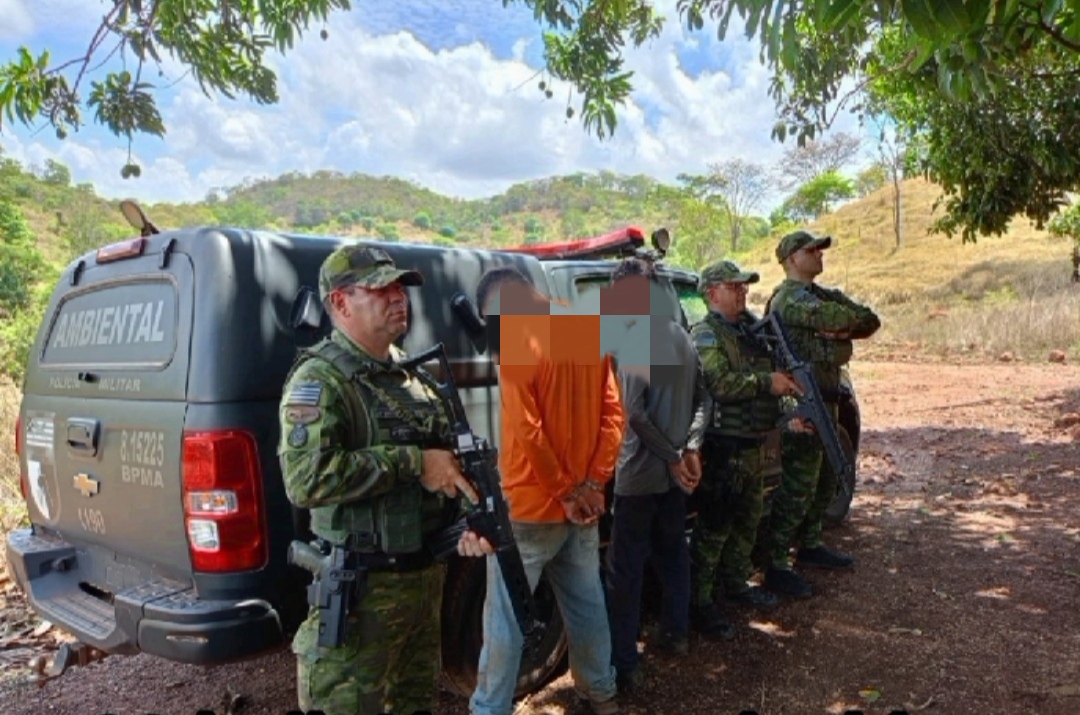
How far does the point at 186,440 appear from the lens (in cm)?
A: 230

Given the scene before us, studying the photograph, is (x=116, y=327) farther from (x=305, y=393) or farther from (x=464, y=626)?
(x=464, y=626)

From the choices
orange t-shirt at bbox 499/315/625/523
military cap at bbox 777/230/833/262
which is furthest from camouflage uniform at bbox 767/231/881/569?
orange t-shirt at bbox 499/315/625/523

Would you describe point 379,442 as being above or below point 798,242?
below

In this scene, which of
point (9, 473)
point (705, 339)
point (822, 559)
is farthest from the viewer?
point (9, 473)

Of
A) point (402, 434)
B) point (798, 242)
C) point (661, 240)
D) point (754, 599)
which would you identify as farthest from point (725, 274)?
point (402, 434)

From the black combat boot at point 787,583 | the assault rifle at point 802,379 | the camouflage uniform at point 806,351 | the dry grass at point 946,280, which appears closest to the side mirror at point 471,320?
the assault rifle at point 802,379

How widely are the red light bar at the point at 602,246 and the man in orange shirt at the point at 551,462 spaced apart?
134 centimetres

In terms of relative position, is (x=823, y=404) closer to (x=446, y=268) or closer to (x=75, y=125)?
(x=446, y=268)

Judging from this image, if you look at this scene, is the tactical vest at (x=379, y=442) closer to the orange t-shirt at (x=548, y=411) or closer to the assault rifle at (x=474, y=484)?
the assault rifle at (x=474, y=484)

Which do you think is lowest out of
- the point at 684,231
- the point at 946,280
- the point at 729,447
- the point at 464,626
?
the point at 464,626

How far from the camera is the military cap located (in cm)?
433

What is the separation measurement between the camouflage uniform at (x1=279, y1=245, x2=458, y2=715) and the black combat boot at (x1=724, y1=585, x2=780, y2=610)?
2276 millimetres

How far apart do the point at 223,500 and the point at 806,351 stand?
329 cm

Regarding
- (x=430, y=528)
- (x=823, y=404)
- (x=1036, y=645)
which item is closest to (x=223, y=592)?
(x=430, y=528)
